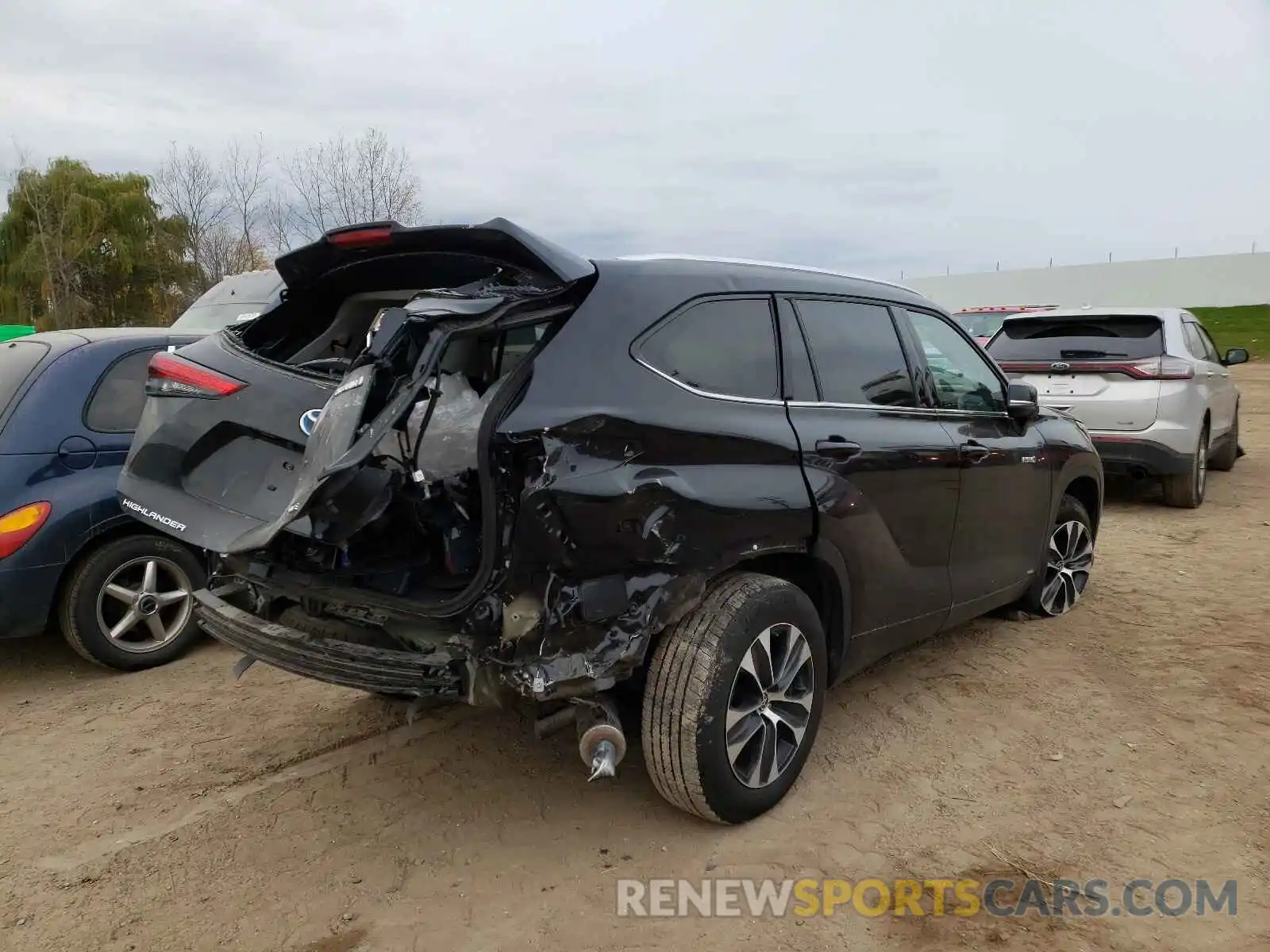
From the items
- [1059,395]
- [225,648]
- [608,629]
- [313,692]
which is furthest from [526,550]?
[1059,395]

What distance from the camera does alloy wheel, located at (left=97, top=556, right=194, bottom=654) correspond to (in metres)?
4.58

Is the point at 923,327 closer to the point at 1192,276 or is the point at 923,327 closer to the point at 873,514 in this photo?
the point at 873,514

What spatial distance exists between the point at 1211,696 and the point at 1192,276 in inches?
1891

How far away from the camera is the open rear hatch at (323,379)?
2.68 meters

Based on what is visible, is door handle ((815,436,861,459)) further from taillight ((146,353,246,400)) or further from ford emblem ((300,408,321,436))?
taillight ((146,353,246,400))

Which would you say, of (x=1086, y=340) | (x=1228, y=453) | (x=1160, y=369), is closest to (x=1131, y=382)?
(x=1160, y=369)

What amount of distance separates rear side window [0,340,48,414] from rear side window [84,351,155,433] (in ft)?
1.01

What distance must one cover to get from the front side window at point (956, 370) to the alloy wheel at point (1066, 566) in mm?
1041

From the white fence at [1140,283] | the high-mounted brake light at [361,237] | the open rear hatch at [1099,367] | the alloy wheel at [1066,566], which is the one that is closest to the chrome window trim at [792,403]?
the high-mounted brake light at [361,237]

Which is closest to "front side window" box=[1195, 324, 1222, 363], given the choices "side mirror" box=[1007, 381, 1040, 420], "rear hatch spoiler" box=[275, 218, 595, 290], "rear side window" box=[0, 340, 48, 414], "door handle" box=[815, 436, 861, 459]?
"side mirror" box=[1007, 381, 1040, 420]

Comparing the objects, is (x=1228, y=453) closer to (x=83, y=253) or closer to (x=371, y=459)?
(x=371, y=459)

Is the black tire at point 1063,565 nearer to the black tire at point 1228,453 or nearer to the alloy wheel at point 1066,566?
the alloy wheel at point 1066,566

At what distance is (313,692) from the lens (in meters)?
4.33

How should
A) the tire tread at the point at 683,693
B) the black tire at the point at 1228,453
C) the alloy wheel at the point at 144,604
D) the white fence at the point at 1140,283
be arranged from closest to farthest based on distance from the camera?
the tire tread at the point at 683,693
the alloy wheel at the point at 144,604
the black tire at the point at 1228,453
the white fence at the point at 1140,283
